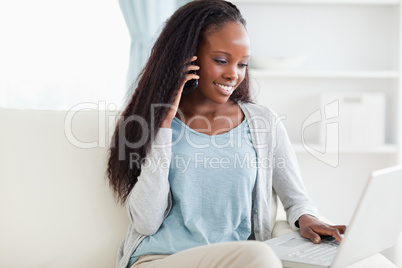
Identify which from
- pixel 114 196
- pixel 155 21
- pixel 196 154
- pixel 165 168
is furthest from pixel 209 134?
pixel 155 21

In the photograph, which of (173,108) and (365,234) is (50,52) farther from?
(365,234)

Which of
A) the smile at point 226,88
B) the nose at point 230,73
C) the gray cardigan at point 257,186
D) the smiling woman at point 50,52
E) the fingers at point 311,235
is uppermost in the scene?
the smiling woman at point 50,52

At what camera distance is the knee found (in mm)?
1104

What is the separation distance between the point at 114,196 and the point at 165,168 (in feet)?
0.84

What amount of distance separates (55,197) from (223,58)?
2.30ft

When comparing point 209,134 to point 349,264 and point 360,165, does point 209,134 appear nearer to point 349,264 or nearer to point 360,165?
point 349,264

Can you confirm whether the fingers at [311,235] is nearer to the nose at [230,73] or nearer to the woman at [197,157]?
the woman at [197,157]

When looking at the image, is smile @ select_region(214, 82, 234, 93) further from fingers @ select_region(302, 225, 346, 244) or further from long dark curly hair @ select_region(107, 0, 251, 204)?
fingers @ select_region(302, 225, 346, 244)

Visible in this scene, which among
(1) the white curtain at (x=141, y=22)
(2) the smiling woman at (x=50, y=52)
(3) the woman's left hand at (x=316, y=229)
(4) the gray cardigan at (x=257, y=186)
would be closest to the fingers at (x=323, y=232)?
(3) the woman's left hand at (x=316, y=229)

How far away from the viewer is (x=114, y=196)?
5.34 feet

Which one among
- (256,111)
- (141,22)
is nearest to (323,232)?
(256,111)

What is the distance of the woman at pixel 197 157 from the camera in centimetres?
149

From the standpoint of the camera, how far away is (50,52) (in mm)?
2766

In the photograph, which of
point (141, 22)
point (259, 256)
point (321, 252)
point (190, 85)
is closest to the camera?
point (259, 256)
